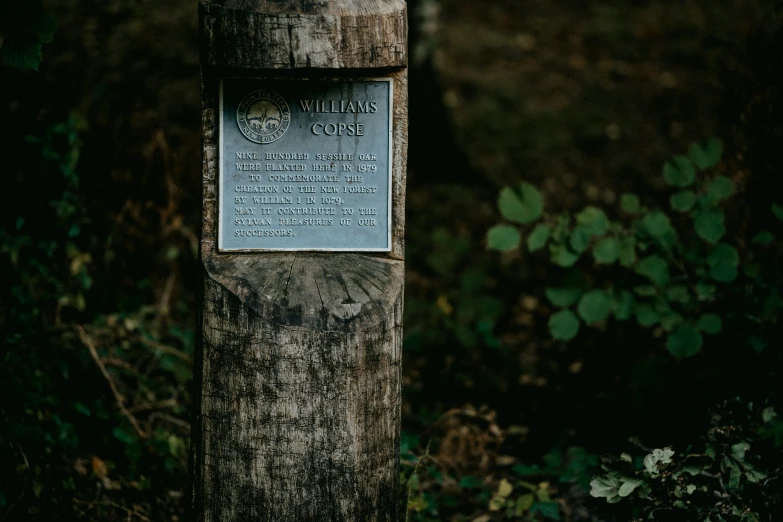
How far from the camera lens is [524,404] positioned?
4.02 meters

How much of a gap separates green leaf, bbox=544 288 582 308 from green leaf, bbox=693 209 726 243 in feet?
1.70

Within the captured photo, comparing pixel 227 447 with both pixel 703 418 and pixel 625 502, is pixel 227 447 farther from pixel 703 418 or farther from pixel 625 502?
pixel 703 418

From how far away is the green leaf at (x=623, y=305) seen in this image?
11.0 ft

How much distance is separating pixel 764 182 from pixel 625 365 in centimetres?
98

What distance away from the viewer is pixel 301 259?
2518 mm

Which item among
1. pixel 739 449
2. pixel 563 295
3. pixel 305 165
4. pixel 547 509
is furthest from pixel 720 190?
pixel 305 165

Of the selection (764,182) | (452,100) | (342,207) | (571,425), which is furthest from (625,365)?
(452,100)

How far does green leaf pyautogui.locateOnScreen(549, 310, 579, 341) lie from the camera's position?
337cm

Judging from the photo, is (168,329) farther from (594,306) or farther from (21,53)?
(594,306)

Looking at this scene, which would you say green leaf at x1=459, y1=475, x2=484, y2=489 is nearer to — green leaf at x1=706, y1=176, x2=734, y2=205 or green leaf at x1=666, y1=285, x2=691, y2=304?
green leaf at x1=666, y1=285, x2=691, y2=304

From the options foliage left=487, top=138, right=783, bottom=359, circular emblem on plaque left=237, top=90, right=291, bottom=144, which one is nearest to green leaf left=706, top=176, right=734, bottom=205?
foliage left=487, top=138, right=783, bottom=359

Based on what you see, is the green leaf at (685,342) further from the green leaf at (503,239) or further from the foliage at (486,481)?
the green leaf at (503,239)

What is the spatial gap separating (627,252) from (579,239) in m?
0.20

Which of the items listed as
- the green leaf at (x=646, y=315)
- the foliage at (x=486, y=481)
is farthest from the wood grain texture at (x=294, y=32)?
the green leaf at (x=646, y=315)
